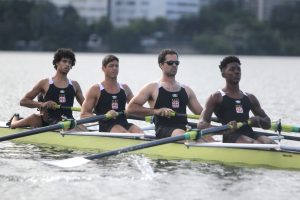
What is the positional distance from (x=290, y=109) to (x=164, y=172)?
701 inches

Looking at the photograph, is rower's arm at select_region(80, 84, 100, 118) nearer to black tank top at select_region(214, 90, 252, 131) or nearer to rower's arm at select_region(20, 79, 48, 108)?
rower's arm at select_region(20, 79, 48, 108)

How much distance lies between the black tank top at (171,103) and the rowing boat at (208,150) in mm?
455

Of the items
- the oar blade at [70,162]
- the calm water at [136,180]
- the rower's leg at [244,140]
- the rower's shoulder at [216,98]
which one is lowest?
the calm water at [136,180]

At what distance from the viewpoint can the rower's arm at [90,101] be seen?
18.5 metres

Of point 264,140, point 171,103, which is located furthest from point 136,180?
point 264,140

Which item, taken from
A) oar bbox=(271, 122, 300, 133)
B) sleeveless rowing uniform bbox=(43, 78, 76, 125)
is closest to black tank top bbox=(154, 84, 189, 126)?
oar bbox=(271, 122, 300, 133)

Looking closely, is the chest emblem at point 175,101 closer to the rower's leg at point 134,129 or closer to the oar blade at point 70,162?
the rower's leg at point 134,129

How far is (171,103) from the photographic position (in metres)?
17.5

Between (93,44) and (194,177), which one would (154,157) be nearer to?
(194,177)

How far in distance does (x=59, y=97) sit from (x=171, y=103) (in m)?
3.14

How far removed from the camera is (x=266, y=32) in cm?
13475

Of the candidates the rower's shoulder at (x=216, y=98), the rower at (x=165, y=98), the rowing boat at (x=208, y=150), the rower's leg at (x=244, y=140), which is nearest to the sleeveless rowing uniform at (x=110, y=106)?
the rowing boat at (x=208, y=150)

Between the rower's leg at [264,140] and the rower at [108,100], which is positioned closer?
the rower's leg at [264,140]

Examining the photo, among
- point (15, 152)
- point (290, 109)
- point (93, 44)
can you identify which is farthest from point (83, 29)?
point (15, 152)
